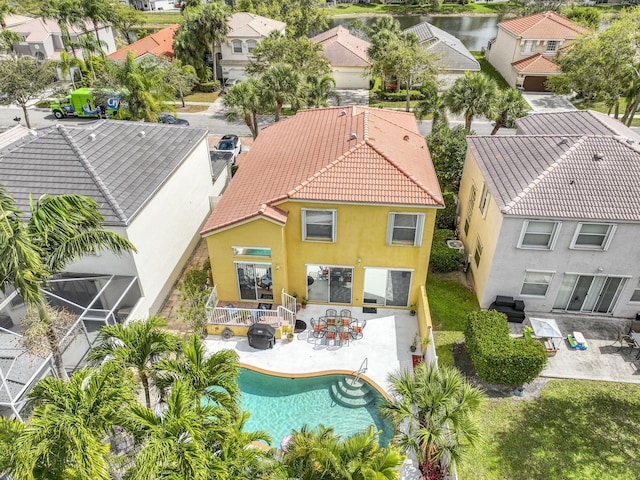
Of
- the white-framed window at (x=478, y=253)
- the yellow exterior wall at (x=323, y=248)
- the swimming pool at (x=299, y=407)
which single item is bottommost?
the swimming pool at (x=299, y=407)

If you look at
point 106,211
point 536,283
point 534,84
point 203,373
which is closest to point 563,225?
point 536,283

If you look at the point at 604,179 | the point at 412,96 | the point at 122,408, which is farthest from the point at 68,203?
the point at 412,96

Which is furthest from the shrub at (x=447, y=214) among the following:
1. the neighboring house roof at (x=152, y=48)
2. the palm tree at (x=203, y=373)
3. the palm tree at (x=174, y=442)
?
the neighboring house roof at (x=152, y=48)

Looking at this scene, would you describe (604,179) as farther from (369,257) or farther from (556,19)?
(556,19)

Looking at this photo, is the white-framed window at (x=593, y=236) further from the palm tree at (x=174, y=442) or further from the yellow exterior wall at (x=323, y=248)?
the palm tree at (x=174, y=442)

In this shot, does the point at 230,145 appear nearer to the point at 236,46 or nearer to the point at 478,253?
the point at 236,46

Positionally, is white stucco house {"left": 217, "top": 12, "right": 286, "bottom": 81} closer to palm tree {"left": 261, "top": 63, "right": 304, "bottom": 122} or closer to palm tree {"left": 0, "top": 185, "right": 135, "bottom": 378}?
palm tree {"left": 261, "top": 63, "right": 304, "bottom": 122}

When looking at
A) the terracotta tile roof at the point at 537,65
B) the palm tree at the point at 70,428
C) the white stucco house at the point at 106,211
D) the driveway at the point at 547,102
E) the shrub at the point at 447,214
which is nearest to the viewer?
the palm tree at the point at 70,428

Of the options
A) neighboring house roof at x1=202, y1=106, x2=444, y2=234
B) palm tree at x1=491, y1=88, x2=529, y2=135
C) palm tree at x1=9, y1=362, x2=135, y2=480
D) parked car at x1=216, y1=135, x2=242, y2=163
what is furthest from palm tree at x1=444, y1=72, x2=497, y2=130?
palm tree at x1=9, y1=362, x2=135, y2=480
